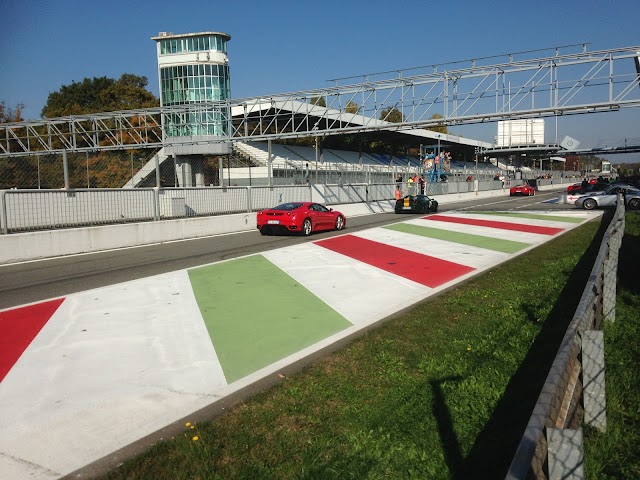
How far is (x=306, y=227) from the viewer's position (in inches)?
741

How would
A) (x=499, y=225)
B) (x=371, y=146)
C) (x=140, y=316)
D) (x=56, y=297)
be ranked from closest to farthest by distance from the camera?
(x=140, y=316), (x=56, y=297), (x=499, y=225), (x=371, y=146)

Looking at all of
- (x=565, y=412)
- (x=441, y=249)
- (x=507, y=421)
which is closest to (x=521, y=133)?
(x=441, y=249)

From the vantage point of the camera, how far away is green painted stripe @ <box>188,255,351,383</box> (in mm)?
6301

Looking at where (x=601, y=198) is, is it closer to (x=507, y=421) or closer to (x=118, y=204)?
(x=118, y=204)

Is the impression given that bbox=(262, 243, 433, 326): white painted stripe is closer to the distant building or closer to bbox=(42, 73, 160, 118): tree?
bbox=(42, 73, 160, 118): tree

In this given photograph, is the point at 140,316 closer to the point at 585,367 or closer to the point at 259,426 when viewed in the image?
the point at 259,426

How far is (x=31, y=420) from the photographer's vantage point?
4.61 meters

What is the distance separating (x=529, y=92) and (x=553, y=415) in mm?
26476

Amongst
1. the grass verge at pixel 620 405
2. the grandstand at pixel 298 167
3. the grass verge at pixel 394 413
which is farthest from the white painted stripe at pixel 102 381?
the grandstand at pixel 298 167

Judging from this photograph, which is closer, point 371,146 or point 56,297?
point 56,297

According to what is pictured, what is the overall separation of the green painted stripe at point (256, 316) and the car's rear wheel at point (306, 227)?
6.99 m

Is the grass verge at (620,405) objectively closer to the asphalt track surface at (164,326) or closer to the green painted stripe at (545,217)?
the asphalt track surface at (164,326)

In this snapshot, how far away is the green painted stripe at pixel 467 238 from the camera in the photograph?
51.1 feet

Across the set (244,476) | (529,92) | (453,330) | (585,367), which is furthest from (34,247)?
(529,92)
